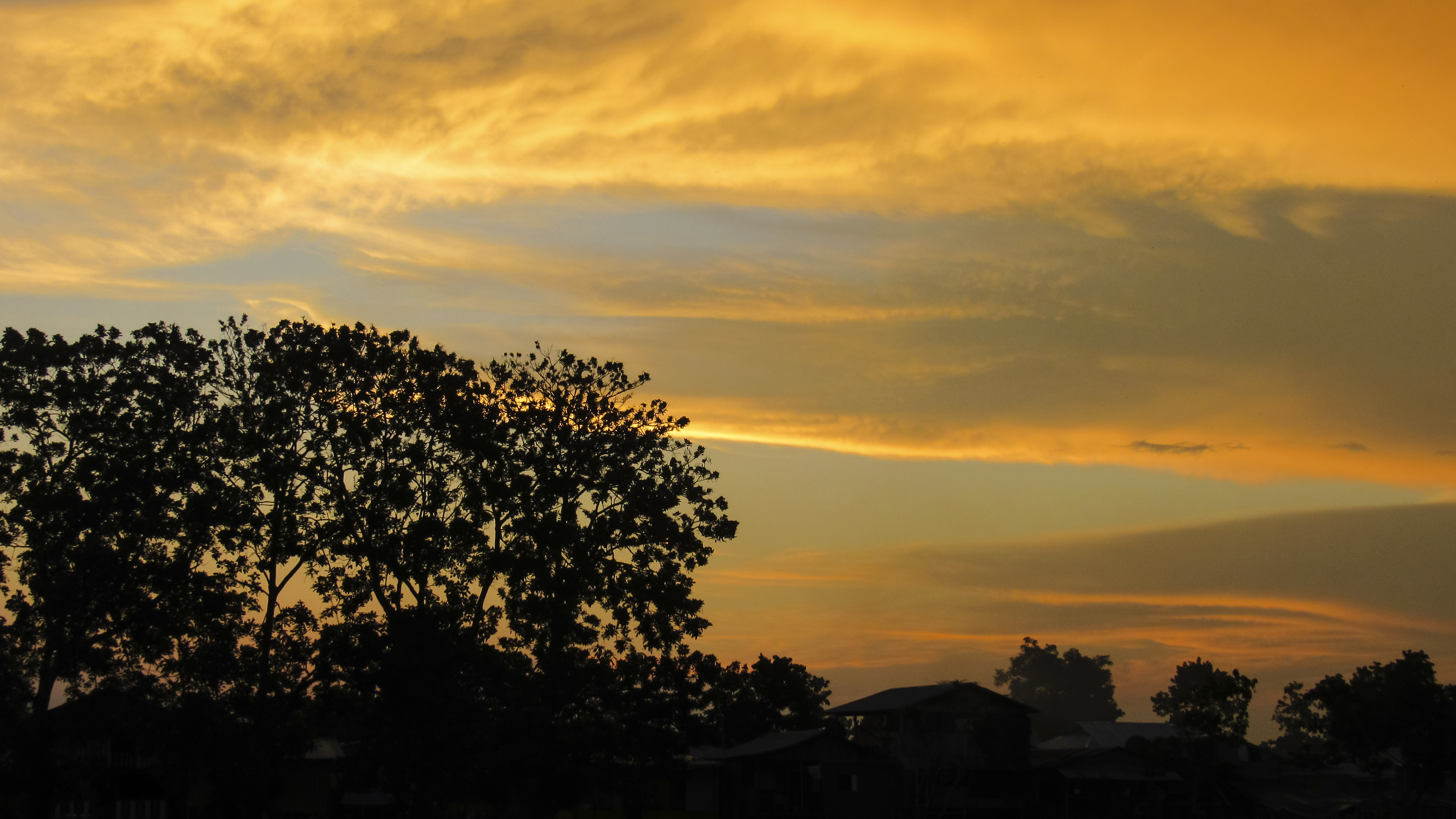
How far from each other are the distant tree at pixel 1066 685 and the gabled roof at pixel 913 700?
111705mm

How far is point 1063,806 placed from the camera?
2544 inches

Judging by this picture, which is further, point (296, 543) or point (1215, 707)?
point (1215, 707)

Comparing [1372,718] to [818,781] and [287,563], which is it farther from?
[287,563]

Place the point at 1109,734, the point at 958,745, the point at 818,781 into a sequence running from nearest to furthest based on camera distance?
the point at 818,781 → the point at 958,745 → the point at 1109,734

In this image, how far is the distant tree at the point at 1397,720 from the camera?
6875 cm

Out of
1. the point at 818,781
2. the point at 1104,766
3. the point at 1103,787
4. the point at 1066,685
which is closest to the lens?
the point at 818,781

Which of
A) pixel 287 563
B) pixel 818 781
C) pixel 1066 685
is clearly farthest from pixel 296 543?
pixel 1066 685

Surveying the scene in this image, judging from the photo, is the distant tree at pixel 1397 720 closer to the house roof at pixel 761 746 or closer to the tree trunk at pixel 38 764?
the house roof at pixel 761 746

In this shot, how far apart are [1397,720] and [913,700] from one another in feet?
97.8

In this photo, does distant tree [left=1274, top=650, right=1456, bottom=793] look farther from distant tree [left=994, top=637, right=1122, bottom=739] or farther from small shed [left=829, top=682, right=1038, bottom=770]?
distant tree [left=994, top=637, right=1122, bottom=739]

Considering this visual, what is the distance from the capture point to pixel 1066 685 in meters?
181

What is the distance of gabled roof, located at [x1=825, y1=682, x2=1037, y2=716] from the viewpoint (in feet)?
213

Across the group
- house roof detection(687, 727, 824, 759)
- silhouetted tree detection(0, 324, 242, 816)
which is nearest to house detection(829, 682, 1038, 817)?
house roof detection(687, 727, 824, 759)

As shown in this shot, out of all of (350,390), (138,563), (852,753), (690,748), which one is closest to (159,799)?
(138,563)
